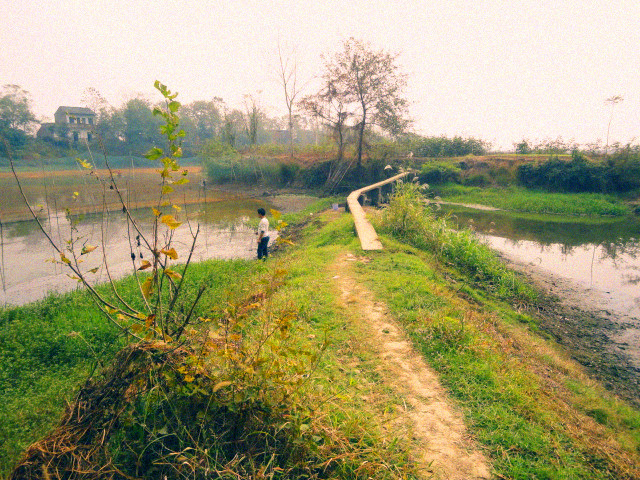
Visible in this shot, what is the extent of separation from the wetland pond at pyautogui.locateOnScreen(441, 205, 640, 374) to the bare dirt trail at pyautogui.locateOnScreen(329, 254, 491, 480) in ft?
11.6

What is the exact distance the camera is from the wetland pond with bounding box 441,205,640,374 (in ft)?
20.5

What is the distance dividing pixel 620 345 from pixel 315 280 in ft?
16.0

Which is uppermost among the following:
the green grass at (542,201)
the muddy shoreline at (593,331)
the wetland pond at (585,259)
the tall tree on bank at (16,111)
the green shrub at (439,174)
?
the tall tree on bank at (16,111)

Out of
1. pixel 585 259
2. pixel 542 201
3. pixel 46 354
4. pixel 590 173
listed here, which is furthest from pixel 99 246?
pixel 590 173

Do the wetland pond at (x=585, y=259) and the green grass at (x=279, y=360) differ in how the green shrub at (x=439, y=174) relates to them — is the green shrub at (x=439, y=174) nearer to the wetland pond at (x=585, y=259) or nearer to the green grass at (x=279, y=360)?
the wetland pond at (x=585, y=259)

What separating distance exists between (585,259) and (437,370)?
845 cm

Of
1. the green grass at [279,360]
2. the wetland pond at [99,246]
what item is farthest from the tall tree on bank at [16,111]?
→ the green grass at [279,360]

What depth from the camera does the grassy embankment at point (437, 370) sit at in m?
2.64

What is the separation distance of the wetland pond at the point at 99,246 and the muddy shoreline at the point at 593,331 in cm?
581

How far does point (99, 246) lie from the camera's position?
10297 millimetres

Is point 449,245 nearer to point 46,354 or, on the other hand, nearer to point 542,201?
point 46,354

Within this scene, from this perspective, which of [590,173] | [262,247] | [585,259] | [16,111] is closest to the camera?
[262,247]

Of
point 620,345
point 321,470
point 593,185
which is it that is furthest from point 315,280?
point 593,185

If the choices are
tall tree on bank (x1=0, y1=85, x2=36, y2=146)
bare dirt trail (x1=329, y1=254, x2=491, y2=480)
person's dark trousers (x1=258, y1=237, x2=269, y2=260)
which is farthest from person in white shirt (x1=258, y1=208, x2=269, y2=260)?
tall tree on bank (x1=0, y1=85, x2=36, y2=146)
